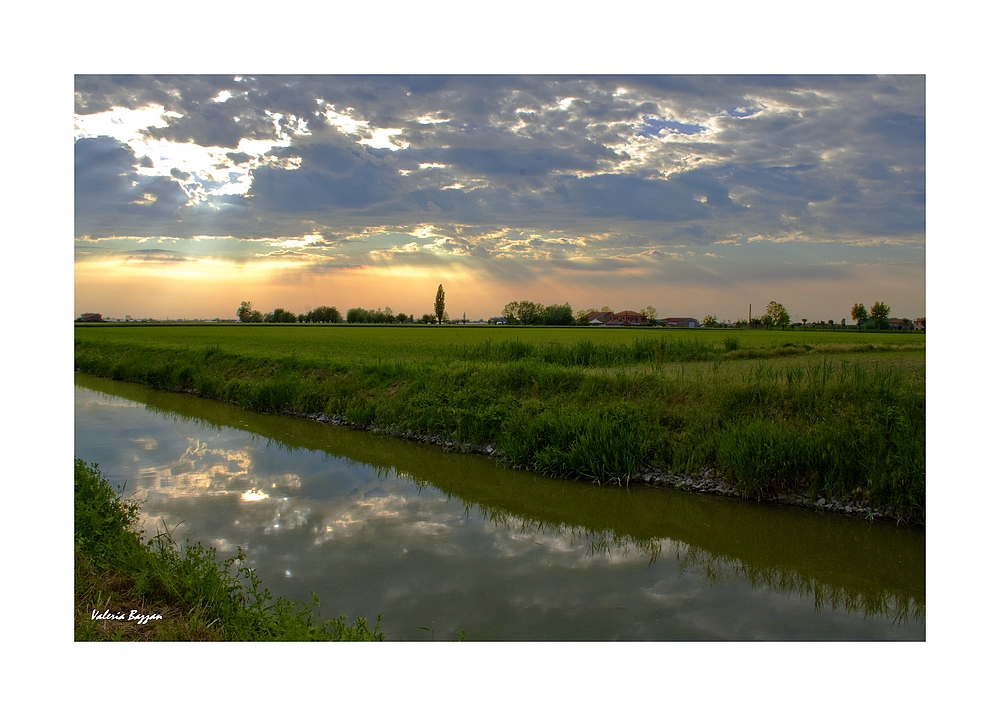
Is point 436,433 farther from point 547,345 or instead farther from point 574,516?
point 547,345

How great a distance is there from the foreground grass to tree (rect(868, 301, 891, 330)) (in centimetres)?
1132

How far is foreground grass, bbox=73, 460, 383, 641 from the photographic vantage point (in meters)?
4.36

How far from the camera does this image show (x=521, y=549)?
6863 mm

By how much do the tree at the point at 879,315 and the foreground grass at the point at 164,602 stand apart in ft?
37.1

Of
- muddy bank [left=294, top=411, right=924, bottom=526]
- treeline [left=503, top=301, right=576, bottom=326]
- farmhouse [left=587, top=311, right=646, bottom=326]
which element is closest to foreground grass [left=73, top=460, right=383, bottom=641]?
muddy bank [left=294, top=411, right=924, bottom=526]

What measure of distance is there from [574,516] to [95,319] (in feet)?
28.7

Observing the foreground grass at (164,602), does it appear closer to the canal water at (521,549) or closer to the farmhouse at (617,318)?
the canal water at (521,549)

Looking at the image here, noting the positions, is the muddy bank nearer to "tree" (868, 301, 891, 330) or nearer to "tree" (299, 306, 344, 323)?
"tree" (868, 301, 891, 330)

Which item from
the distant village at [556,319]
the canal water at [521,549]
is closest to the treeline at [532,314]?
the distant village at [556,319]

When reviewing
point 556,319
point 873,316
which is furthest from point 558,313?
point 873,316

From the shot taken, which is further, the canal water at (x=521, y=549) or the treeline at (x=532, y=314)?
the treeline at (x=532, y=314)

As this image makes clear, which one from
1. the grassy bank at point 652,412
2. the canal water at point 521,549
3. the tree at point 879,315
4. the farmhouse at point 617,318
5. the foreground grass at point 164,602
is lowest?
the canal water at point 521,549

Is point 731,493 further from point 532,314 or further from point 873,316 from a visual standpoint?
point 532,314

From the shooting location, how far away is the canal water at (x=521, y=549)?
5.25 metres
